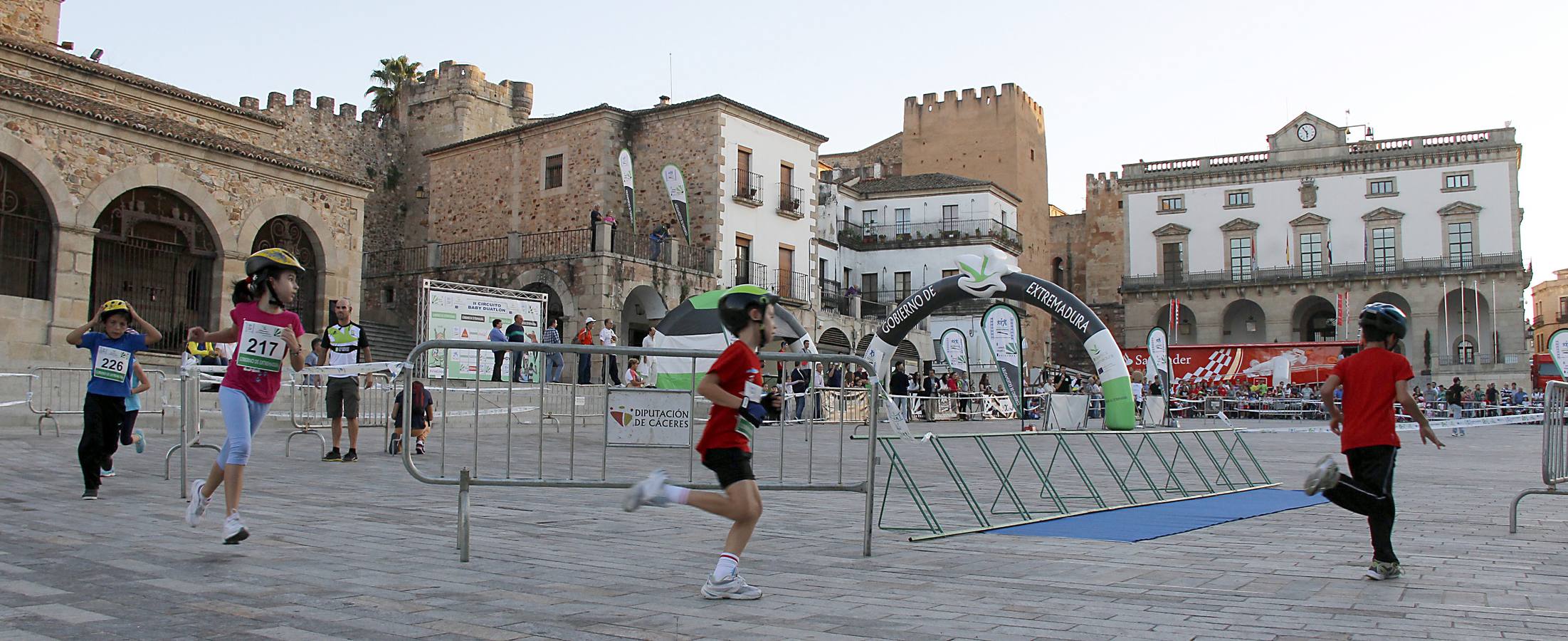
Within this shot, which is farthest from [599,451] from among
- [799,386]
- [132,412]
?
[799,386]

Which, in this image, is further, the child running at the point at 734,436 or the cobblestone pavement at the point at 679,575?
the child running at the point at 734,436

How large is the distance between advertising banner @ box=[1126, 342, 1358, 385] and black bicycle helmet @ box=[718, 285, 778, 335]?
126 feet

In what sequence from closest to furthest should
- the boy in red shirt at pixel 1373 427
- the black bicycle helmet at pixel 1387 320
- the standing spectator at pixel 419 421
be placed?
1. the boy in red shirt at pixel 1373 427
2. the black bicycle helmet at pixel 1387 320
3. the standing spectator at pixel 419 421

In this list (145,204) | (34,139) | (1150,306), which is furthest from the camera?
(1150,306)

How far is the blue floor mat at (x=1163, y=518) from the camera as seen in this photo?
7.63 metres

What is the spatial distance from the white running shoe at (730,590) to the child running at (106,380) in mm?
5335

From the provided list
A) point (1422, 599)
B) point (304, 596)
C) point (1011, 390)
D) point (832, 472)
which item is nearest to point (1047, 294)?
point (1011, 390)

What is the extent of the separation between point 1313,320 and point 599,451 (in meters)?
60.7

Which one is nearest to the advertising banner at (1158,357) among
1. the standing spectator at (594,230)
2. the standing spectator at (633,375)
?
the standing spectator at (594,230)

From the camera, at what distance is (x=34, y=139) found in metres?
18.7

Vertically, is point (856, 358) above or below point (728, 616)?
above

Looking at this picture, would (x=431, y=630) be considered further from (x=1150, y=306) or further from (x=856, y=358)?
(x=1150, y=306)

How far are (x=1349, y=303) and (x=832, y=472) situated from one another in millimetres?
56540

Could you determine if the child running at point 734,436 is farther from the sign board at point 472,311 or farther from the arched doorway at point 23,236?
the arched doorway at point 23,236
